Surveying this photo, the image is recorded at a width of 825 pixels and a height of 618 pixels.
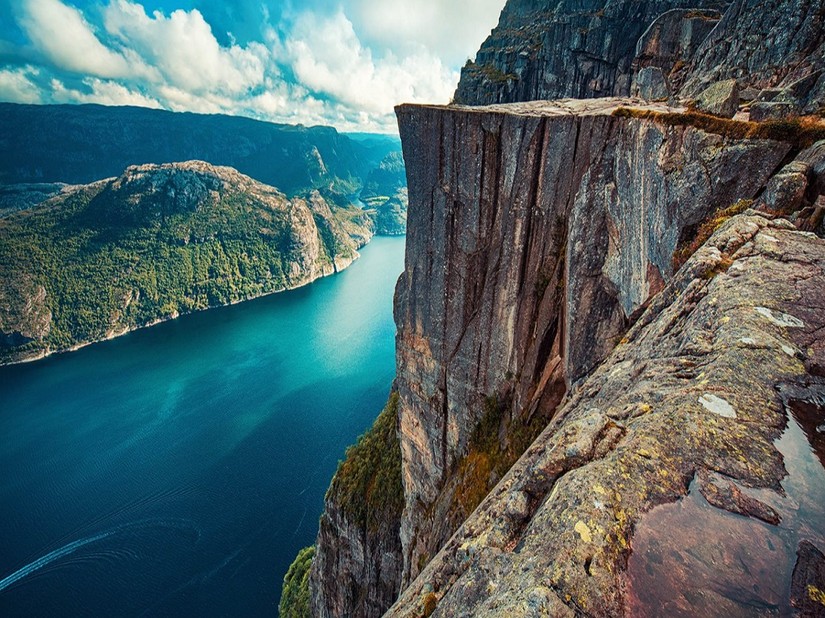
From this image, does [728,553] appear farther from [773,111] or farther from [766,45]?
[766,45]

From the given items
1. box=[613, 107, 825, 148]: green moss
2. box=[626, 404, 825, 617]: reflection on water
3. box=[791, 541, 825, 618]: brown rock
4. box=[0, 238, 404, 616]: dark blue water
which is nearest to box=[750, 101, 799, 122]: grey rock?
box=[613, 107, 825, 148]: green moss

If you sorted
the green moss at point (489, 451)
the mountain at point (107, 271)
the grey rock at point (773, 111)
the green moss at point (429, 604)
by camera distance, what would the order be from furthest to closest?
the mountain at point (107, 271)
the green moss at point (489, 451)
the grey rock at point (773, 111)
the green moss at point (429, 604)

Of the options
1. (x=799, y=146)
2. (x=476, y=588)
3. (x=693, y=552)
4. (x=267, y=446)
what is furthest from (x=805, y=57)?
(x=267, y=446)

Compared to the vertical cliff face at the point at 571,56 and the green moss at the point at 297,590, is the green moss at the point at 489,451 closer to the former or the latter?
the green moss at the point at 297,590

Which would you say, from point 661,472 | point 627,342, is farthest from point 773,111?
point 661,472

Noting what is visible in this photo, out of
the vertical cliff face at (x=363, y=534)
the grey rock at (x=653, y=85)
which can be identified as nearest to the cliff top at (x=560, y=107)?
the grey rock at (x=653, y=85)
